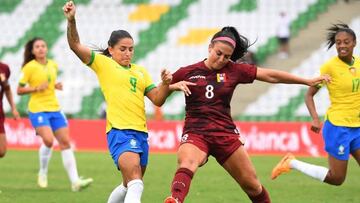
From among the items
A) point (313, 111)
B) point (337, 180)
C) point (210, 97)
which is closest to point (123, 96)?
point (210, 97)

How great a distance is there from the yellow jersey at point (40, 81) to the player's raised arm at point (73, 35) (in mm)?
5480

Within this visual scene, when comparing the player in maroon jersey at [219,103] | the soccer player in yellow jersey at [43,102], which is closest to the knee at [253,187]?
the player in maroon jersey at [219,103]

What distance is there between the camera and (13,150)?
2434 cm

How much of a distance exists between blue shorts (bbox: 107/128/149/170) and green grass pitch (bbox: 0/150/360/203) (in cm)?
317

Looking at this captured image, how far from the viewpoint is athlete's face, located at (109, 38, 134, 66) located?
965 centimetres

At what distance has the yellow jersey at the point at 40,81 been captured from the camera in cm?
1491

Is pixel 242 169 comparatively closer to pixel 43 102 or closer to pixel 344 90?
pixel 344 90

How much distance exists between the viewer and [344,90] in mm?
11773

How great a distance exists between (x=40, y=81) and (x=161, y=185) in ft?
9.39

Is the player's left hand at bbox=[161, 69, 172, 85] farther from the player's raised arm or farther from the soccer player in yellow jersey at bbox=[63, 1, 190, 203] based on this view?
the player's raised arm

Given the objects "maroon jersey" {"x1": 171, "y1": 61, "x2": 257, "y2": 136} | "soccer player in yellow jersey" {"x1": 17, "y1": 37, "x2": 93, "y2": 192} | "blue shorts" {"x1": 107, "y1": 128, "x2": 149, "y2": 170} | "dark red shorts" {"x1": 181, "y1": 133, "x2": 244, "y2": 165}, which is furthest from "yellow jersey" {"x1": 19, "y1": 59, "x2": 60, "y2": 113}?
"dark red shorts" {"x1": 181, "y1": 133, "x2": 244, "y2": 165}

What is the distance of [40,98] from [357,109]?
5884 millimetres

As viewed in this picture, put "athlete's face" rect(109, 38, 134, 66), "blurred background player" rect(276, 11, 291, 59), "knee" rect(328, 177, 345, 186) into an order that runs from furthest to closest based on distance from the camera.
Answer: "blurred background player" rect(276, 11, 291, 59) → "knee" rect(328, 177, 345, 186) → "athlete's face" rect(109, 38, 134, 66)

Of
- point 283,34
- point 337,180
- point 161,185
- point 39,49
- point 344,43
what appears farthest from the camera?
point 283,34
